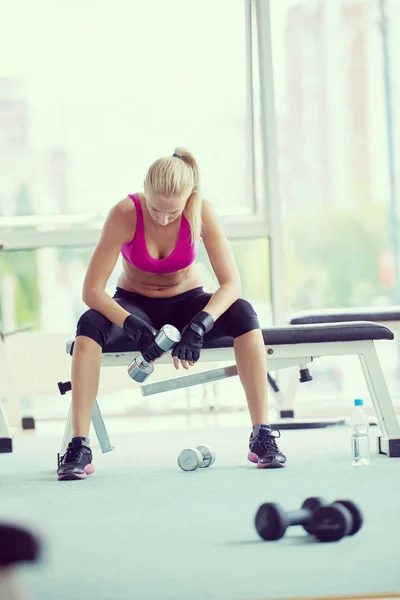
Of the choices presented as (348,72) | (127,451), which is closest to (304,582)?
(127,451)

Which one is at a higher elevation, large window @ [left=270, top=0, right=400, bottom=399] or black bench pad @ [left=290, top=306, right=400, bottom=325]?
large window @ [left=270, top=0, right=400, bottom=399]

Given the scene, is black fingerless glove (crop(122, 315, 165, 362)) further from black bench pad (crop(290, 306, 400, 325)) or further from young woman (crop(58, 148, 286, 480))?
black bench pad (crop(290, 306, 400, 325))

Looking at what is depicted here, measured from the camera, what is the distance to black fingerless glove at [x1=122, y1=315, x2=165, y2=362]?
8.63 ft

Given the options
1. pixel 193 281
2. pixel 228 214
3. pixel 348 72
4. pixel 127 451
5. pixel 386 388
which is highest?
pixel 348 72

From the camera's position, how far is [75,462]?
260 cm

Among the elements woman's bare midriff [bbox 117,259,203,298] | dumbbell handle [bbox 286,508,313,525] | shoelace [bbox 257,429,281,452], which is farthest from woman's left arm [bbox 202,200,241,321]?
dumbbell handle [bbox 286,508,313,525]

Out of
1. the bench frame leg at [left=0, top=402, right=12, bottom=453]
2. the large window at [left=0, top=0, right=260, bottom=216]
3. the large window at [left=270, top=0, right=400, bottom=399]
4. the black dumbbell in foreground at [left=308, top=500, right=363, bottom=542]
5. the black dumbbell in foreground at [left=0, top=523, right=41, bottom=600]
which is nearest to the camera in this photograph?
the black dumbbell in foreground at [left=0, top=523, right=41, bottom=600]

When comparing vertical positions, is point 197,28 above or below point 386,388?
above

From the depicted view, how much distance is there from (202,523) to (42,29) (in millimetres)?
3518


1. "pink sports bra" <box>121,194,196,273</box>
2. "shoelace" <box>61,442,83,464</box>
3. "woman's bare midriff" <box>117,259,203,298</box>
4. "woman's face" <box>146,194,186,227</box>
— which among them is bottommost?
"shoelace" <box>61,442,83,464</box>

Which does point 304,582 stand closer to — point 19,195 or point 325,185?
point 19,195

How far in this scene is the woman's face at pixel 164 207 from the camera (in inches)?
103

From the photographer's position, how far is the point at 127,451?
3.26 meters

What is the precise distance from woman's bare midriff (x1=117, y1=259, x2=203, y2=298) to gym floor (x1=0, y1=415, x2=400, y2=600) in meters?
0.53
